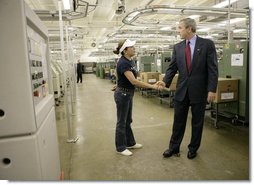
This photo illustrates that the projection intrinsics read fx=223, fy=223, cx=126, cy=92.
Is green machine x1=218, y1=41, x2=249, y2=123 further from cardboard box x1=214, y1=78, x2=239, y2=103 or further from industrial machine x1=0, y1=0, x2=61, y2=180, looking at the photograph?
industrial machine x1=0, y1=0, x2=61, y2=180

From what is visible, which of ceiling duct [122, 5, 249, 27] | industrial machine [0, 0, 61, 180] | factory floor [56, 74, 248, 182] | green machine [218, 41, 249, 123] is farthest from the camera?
ceiling duct [122, 5, 249, 27]

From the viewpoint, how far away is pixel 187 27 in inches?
90.6

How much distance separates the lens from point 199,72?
2.31 meters

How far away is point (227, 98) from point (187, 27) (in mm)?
1763

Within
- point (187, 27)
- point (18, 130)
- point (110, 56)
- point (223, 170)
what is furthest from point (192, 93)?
point (110, 56)

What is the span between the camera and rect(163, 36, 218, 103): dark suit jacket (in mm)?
2266

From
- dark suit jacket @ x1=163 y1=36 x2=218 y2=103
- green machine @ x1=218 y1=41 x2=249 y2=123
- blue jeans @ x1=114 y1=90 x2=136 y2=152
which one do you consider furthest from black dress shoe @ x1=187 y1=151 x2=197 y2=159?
green machine @ x1=218 y1=41 x2=249 y2=123

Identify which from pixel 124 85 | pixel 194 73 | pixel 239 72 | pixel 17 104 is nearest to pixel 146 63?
pixel 239 72

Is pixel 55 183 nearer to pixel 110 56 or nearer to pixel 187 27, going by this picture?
pixel 187 27

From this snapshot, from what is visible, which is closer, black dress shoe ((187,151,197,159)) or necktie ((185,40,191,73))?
necktie ((185,40,191,73))

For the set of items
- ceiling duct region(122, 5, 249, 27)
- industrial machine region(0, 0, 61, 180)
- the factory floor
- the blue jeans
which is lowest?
the factory floor

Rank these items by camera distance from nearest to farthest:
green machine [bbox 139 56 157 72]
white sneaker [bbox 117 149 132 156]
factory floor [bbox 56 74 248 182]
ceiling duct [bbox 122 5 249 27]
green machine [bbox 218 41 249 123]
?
factory floor [bbox 56 74 248 182]
white sneaker [bbox 117 149 132 156]
green machine [bbox 218 41 249 123]
ceiling duct [bbox 122 5 249 27]
green machine [bbox 139 56 157 72]

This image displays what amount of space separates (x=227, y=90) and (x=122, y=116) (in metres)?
1.93

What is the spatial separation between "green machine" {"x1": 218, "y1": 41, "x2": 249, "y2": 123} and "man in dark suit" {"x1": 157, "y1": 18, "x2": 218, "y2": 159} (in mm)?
1476
